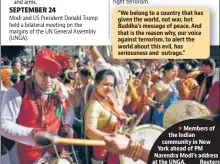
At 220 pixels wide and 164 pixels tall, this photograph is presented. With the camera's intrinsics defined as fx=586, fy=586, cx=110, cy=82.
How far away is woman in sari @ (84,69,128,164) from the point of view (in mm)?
3707

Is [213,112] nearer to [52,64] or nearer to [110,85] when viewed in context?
[110,85]

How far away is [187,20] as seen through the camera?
144 inches

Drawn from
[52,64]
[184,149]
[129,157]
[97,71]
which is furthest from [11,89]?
[184,149]

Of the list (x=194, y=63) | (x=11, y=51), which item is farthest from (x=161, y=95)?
(x=11, y=51)

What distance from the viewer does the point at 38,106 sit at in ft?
12.1

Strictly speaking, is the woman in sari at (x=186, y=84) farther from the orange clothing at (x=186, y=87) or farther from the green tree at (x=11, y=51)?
the green tree at (x=11, y=51)

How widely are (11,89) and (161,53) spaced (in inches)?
38.3

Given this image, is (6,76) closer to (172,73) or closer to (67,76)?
(67,76)

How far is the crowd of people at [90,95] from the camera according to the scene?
12.1 feet

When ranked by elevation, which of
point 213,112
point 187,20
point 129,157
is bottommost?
point 129,157

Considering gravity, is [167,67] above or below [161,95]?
above

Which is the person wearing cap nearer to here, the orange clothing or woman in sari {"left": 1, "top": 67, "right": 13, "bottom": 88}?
woman in sari {"left": 1, "top": 67, "right": 13, "bottom": 88}

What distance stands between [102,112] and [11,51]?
69 cm

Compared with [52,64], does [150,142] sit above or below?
below
